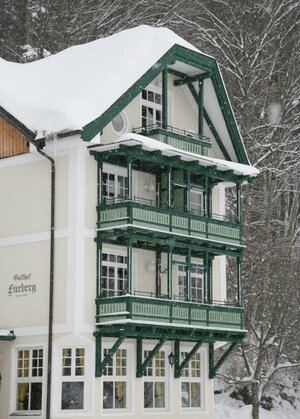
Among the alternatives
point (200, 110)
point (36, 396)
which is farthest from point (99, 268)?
point (200, 110)

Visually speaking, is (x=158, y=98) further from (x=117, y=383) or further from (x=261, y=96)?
(x=261, y=96)

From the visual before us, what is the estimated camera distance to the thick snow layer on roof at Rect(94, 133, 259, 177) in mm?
28750

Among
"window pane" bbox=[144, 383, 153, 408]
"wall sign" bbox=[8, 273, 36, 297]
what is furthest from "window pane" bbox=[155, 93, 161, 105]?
"window pane" bbox=[144, 383, 153, 408]

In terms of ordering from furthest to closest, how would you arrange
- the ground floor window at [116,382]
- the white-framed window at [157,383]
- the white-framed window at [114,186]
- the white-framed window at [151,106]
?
the white-framed window at [151,106], the white-framed window at [157,383], the white-framed window at [114,186], the ground floor window at [116,382]

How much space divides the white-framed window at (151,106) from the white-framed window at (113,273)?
4690mm

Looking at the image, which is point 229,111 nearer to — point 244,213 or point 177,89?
point 177,89

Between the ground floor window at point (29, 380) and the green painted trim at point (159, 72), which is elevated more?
the green painted trim at point (159, 72)

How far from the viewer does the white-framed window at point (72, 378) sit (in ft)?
94.1

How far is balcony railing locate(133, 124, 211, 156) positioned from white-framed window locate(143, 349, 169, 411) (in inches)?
264

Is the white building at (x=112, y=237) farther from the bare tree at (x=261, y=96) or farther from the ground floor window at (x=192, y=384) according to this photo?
the bare tree at (x=261, y=96)

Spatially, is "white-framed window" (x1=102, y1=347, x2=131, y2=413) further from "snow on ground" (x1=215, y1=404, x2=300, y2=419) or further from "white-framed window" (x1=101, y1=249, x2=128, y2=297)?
"snow on ground" (x1=215, y1=404, x2=300, y2=419)

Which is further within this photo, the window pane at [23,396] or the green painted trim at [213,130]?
the green painted trim at [213,130]

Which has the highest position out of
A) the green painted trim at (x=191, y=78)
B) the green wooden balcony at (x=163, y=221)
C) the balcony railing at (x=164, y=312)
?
the green painted trim at (x=191, y=78)

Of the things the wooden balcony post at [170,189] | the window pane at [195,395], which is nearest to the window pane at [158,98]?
the wooden balcony post at [170,189]
